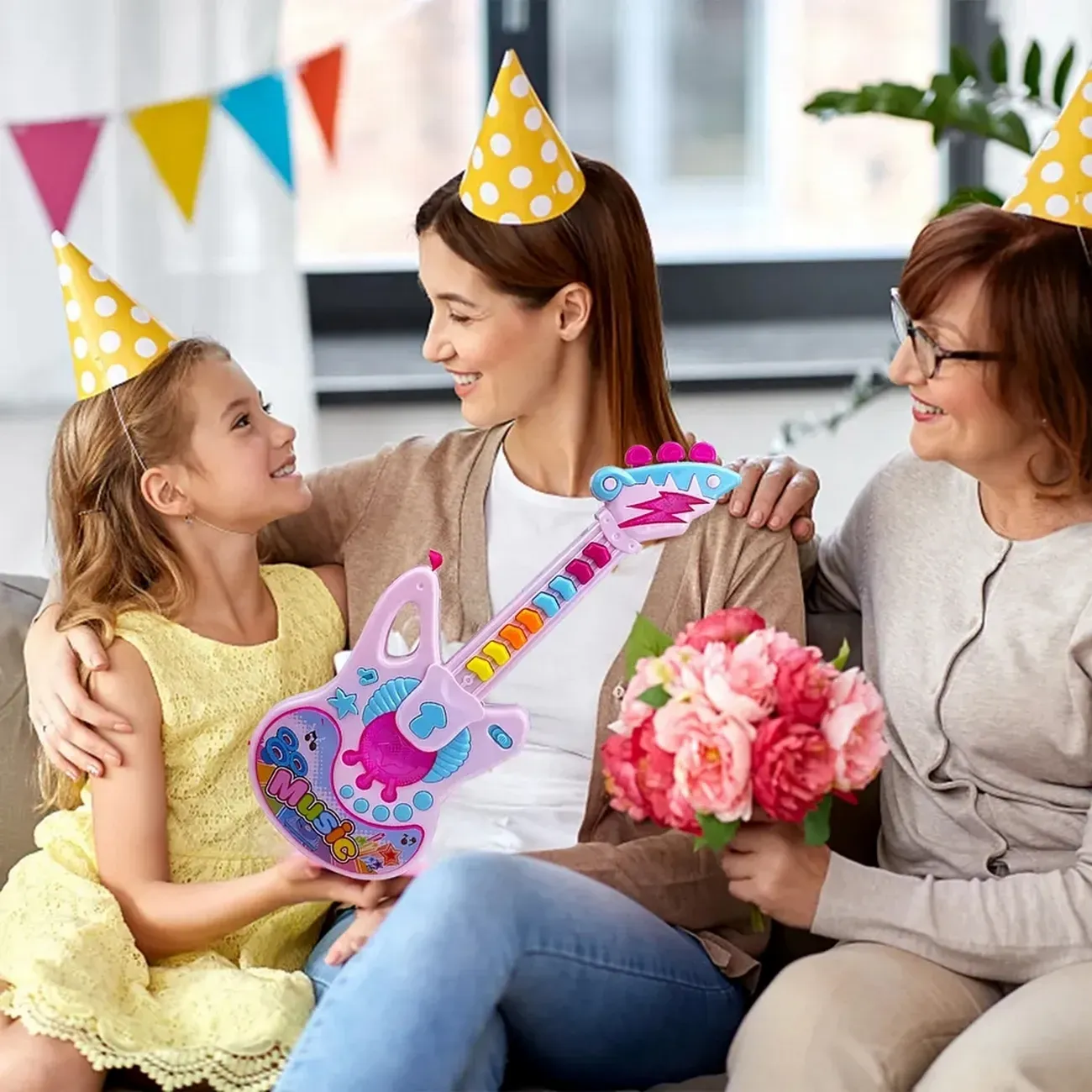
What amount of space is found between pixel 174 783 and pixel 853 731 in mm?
712

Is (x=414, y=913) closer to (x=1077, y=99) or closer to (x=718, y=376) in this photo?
(x=1077, y=99)

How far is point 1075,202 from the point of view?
166 centimetres

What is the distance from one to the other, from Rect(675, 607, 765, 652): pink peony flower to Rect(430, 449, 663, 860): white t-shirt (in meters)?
0.30

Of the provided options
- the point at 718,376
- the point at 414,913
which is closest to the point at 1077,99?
the point at 414,913

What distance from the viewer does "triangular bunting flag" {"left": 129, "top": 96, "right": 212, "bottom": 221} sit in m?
2.54

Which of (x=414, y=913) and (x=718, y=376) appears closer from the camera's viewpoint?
(x=414, y=913)

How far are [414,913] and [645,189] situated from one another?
2.31 m

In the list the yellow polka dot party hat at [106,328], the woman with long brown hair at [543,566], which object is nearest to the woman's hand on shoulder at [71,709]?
the woman with long brown hair at [543,566]

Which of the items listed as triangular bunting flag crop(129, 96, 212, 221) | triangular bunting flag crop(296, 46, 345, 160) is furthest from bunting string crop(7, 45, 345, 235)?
triangular bunting flag crop(296, 46, 345, 160)

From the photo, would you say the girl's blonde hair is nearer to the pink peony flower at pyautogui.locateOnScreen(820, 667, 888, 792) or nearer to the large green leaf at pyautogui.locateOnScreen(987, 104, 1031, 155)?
the pink peony flower at pyautogui.locateOnScreen(820, 667, 888, 792)

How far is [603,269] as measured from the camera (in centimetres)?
188

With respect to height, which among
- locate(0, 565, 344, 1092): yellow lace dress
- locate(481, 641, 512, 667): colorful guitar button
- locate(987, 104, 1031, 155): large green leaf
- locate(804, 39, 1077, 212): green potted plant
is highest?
locate(804, 39, 1077, 212): green potted plant

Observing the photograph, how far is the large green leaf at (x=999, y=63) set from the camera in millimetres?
2688

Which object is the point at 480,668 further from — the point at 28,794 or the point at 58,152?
the point at 58,152
